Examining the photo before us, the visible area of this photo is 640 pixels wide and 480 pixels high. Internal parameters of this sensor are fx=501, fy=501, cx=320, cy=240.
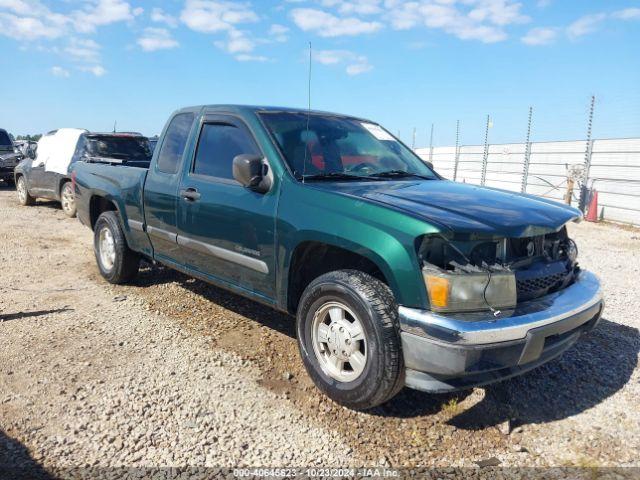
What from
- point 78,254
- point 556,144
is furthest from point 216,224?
point 556,144

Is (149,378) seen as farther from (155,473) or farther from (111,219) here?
(111,219)

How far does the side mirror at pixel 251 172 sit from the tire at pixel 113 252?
7.90ft

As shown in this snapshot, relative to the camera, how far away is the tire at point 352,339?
271cm

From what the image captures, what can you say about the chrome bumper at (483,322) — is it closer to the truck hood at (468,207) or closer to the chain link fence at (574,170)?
the truck hood at (468,207)

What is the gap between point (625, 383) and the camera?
3.54 metres

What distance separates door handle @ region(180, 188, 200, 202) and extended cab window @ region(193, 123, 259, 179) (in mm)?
165

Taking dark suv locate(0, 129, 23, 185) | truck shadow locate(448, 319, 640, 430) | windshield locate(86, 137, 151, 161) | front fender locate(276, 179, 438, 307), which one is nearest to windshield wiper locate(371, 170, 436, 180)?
front fender locate(276, 179, 438, 307)

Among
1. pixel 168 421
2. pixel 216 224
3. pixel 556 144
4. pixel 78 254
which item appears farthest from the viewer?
pixel 556 144

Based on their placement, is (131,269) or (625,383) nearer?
(625,383)

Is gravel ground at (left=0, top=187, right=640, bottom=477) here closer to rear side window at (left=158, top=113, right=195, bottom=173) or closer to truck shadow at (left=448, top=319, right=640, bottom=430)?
truck shadow at (left=448, top=319, right=640, bottom=430)

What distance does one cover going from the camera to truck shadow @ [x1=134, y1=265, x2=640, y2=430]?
10.0 feet

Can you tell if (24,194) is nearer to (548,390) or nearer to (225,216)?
(225,216)

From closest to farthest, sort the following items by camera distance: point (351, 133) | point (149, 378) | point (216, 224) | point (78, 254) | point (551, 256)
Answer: point (551, 256) < point (149, 378) < point (216, 224) < point (351, 133) < point (78, 254)

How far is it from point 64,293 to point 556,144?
42.0 feet
